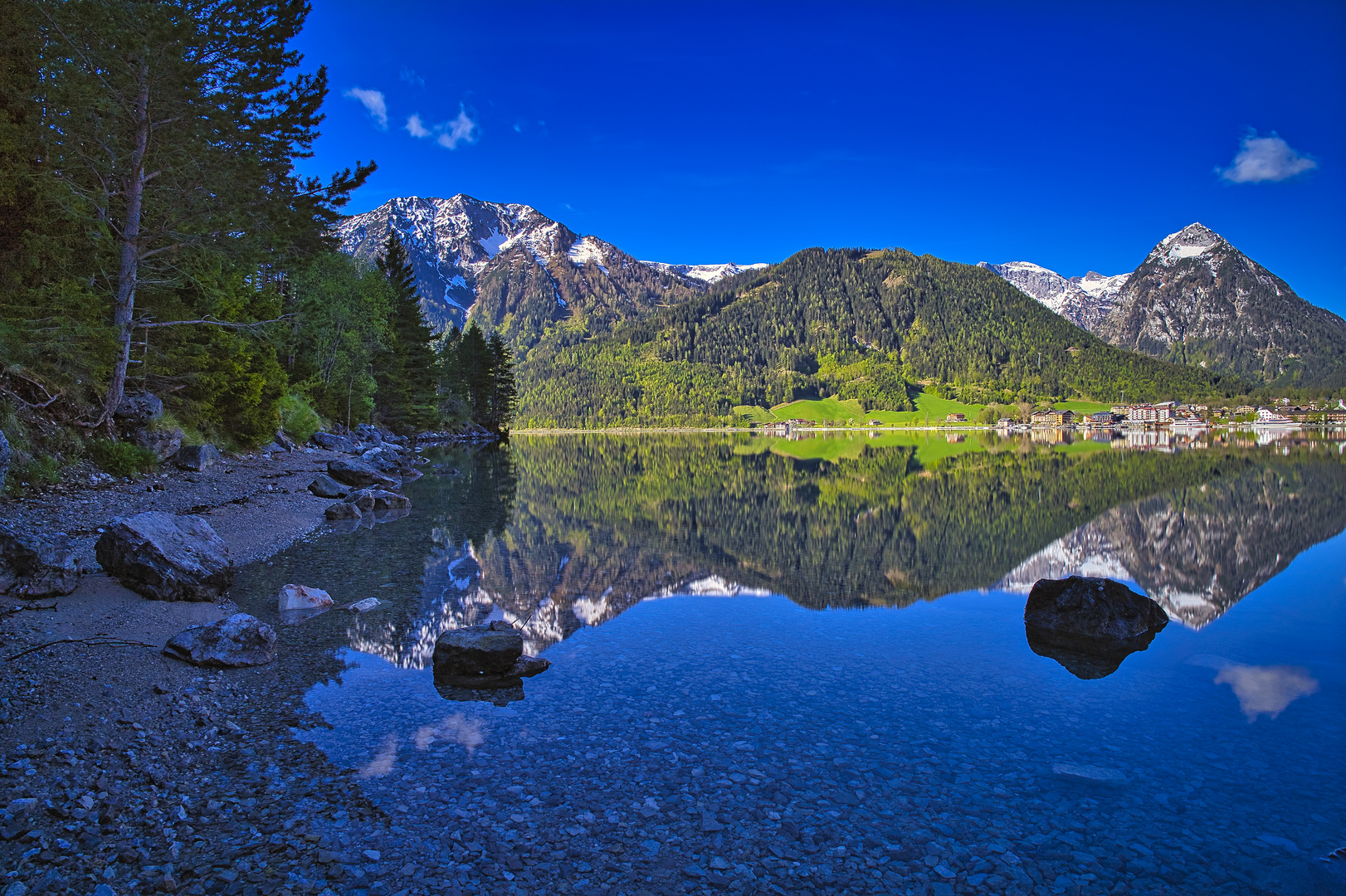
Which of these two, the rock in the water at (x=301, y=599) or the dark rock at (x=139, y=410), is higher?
the dark rock at (x=139, y=410)

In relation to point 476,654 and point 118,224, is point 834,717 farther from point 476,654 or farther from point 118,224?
point 118,224

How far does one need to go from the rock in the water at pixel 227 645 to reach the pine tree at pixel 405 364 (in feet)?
218

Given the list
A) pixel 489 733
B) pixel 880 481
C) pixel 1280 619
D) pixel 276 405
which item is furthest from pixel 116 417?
pixel 880 481

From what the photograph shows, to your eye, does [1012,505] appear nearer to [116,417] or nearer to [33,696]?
[33,696]

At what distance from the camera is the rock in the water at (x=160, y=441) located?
2553 centimetres

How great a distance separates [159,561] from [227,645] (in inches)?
156

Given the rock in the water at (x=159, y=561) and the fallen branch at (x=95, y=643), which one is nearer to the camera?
the fallen branch at (x=95, y=643)

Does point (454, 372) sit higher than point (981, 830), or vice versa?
point (454, 372)

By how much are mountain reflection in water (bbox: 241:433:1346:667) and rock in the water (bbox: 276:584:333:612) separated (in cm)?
96

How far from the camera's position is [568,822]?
6.32m

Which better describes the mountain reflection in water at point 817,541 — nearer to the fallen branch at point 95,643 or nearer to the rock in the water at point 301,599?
the rock in the water at point 301,599

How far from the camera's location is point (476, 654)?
1017 cm

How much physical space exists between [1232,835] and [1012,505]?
84.4 ft

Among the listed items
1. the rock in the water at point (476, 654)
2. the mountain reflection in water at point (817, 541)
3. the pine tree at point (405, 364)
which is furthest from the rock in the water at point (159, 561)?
the pine tree at point (405, 364)
